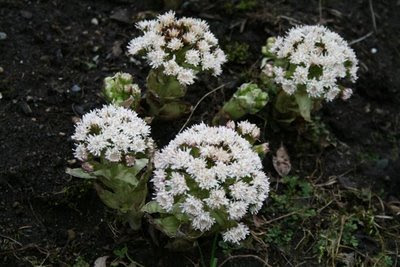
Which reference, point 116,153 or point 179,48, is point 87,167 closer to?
point 116,153

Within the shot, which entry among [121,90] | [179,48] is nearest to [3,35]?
[121,90]

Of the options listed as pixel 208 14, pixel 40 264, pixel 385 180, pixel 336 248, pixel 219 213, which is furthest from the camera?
pixel 208 14

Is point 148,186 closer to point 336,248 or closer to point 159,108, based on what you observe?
point 159,108

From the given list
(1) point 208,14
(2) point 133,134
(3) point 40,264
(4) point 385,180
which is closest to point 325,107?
(4) point 385,180

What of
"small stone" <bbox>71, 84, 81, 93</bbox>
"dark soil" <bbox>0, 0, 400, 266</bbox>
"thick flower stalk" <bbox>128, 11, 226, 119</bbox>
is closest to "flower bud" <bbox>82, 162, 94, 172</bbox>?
"dark soil" <bbox>0, 0, 400, 266</bbox>

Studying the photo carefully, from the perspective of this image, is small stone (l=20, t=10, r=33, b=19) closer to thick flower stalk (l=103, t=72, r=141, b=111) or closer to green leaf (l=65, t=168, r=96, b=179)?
thick flower stalk (l=103, t=72, r=141, b=111)

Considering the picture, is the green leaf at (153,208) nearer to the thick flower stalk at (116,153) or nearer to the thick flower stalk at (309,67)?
the thick flower stalk at (116,153)
